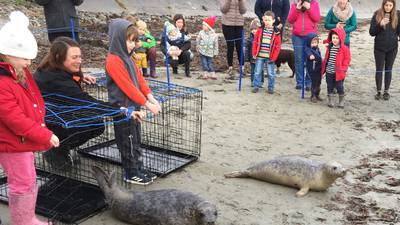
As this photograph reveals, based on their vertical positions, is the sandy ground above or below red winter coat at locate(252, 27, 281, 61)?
below

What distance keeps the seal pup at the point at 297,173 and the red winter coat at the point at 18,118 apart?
236 cm

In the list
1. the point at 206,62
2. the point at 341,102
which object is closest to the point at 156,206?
the point at 341,102

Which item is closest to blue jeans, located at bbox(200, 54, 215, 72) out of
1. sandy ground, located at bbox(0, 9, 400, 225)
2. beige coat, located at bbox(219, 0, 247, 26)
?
sandy ground, located at bbox(0, 9, 400, 225)

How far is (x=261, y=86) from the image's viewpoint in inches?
363

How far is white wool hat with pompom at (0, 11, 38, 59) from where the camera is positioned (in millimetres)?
3314

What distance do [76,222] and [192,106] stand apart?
156 inches

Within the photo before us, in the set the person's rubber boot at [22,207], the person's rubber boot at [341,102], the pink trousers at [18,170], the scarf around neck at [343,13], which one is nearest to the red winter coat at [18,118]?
the pink trousers at [18,170]

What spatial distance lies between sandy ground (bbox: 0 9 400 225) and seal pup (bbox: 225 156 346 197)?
0.25 ft

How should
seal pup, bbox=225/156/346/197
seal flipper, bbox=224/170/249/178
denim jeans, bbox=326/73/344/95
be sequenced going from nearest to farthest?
seal pup, bbox=225/156/346/197 → seal flipper, bbox=224/170/249/178 → denim jeans, bbox=326/73/344/95

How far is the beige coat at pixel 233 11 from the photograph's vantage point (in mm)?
9461

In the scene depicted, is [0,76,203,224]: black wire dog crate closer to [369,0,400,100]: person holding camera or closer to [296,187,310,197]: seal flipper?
[296,187,310,197]: seal flipper

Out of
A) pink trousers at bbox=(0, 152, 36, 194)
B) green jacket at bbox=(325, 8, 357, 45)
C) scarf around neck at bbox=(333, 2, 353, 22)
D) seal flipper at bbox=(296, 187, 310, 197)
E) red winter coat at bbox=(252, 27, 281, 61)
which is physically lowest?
seal flipper at bbox=(296, 187, 310, 197)

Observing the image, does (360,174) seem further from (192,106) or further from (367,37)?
(367,37)

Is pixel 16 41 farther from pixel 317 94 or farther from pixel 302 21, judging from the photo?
pixel 302 21
